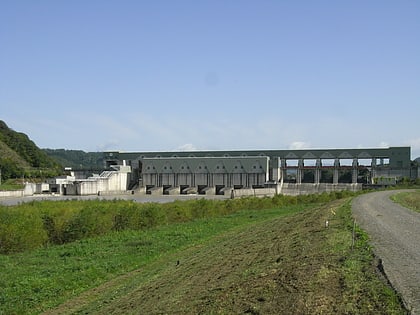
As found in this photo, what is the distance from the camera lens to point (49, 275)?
18.6 meters

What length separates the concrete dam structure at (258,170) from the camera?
102625mm

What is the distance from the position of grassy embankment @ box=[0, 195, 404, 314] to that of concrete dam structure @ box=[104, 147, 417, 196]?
70515mm

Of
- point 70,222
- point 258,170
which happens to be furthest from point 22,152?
point 70,222

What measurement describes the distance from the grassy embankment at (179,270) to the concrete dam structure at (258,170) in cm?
7051

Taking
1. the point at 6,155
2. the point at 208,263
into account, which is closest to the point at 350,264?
the point at 208,263

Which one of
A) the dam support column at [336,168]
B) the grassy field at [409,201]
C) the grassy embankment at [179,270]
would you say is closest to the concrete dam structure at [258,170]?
the dam support column at [336,168]

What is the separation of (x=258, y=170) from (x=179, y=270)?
289 feet

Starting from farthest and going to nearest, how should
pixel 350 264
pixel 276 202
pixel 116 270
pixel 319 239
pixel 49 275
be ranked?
pixel 276 202
pixel 116 270
pixel 49 275
pixel 319 239
pixel 350 264

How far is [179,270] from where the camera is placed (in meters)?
17.2

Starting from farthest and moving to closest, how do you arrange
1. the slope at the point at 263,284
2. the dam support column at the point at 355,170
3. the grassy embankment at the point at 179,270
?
the dam support column at the point at 355,170
the grassy embankment at the point at 179,270
the slope at the point at 263,284

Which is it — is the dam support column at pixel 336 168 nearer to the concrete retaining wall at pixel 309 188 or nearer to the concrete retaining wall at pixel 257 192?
the concrete retaining wall at pixel 309 188

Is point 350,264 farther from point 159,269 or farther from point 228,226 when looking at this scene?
point 228,226

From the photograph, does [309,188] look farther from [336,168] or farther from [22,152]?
[22,152]

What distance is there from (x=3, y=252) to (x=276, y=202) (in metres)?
39.5
